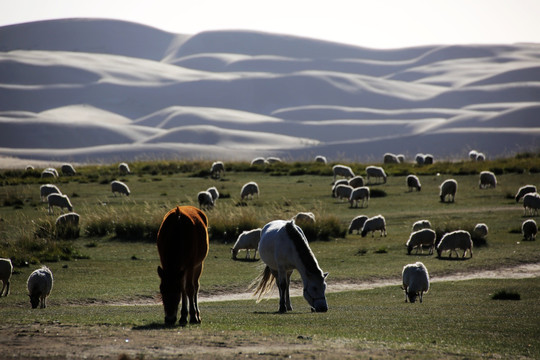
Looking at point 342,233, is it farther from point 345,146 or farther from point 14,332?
point 345,146

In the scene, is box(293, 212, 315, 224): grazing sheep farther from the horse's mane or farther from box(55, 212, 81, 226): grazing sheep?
the horse's mane

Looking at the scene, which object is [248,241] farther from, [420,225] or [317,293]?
[317,293]

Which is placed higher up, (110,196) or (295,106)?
(295,106)

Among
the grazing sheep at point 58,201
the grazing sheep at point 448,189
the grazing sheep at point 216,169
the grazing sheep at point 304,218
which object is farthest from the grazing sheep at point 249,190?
the grazing sheep at point 216,169

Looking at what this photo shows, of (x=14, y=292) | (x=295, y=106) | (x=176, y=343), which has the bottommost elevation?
(x=14, y=292)

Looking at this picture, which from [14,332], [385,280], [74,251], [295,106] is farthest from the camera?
[295,106]

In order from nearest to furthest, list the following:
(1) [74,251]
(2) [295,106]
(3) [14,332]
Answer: (3) [14,332]
(1) [74,251]
(2) [295,106]

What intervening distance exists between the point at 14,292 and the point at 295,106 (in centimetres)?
17302

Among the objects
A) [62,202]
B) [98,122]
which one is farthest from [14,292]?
[98,122]

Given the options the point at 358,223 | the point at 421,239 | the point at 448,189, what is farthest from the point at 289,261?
the point at 448,189

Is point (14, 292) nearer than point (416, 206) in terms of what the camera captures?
Yes

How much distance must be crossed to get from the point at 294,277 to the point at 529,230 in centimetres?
893

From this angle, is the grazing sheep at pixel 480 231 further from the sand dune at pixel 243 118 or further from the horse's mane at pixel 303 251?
the sand dune at pixel 243 118

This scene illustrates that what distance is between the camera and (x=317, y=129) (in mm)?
158875
